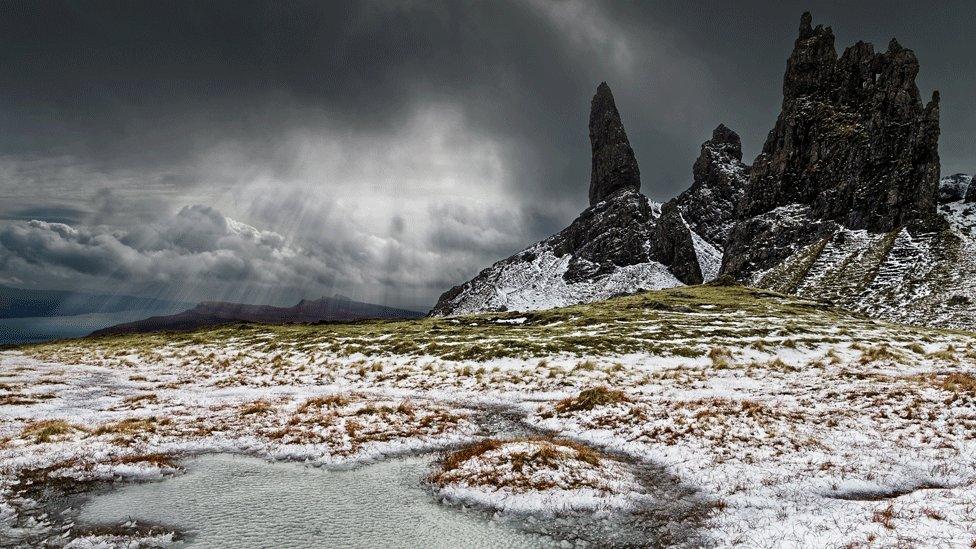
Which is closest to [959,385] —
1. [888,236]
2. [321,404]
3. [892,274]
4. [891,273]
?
[321,404]

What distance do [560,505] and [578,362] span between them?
28264mm

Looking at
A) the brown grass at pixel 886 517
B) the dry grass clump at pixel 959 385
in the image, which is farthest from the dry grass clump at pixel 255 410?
the dry grass clump at pixel 959 385

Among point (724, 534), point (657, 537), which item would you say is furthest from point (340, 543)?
point (724, 534)

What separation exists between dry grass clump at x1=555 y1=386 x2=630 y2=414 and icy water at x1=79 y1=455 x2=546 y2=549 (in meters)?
9.85

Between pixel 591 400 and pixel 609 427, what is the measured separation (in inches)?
131

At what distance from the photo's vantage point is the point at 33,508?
11.5 meters

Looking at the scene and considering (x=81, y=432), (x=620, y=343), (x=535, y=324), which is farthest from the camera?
(x=535, y=324)

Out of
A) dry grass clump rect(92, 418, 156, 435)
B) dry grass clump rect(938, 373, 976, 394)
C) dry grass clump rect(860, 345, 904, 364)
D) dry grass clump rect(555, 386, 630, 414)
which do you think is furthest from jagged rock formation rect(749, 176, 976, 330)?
dry grass clump rect(92, 418, 156, 435)

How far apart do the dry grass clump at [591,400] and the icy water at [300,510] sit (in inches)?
388

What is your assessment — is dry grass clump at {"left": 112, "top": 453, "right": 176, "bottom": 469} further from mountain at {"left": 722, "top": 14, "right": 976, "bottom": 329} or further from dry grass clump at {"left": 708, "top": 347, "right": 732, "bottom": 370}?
mountain at {"left": 722, "top": 14, "right": 976, "bottom": 329}

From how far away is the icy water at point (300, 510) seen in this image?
33.1ft

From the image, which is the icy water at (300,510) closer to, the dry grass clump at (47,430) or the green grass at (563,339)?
the dry grass clump at (47,430)

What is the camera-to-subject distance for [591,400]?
889 inches

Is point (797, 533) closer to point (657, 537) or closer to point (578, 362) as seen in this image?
point (657, 537)
